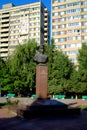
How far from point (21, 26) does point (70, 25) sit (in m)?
23.6

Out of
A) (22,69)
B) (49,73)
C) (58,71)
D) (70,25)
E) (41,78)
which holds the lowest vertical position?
(41,78)

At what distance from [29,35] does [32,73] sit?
5003 centimetres

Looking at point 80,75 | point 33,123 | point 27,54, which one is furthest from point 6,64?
point 33,123

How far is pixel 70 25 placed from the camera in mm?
86188

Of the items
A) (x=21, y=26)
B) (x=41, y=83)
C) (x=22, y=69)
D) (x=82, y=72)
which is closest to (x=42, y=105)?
(x=41, y=83)

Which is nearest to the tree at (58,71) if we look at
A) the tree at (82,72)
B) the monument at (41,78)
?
the tree at (82,72)

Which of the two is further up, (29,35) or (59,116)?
(29,35)

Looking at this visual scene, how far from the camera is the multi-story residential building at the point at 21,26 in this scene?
330 ft

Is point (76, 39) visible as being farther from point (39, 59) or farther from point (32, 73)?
point (39, 59)

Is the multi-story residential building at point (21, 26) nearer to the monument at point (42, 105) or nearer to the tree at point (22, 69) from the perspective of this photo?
the tree at point (22, 69)

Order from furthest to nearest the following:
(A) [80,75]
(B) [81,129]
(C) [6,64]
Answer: (C) [6,64], (A) [80,75], (B) [81,129]

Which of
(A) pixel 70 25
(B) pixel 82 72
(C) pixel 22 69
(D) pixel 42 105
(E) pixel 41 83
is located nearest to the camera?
(D) pixel 42 105

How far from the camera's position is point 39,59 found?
66.2ft

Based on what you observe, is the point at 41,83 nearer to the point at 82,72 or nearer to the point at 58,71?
the point at 82,72
